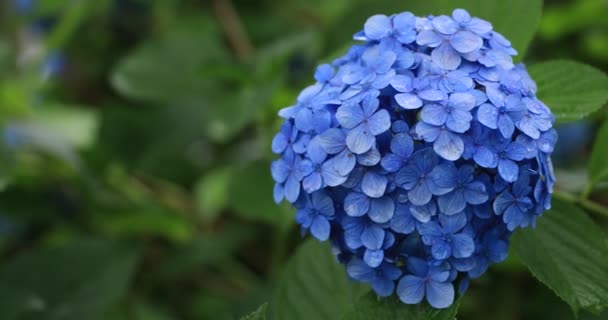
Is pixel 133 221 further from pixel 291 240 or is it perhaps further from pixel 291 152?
pixel 291 152

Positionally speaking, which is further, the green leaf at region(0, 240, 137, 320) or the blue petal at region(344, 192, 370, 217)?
the green leaf at region(0, 240, 137, 320)

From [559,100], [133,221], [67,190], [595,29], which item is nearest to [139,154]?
[133,221]

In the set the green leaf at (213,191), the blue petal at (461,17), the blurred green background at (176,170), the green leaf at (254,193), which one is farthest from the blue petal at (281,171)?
the green leaf at (213,191)

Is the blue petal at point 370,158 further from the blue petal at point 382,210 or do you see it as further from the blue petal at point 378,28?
the blue petal at point 378,28

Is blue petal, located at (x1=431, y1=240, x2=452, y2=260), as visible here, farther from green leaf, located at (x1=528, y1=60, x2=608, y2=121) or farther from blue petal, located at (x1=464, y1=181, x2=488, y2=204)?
green leaf, located at (x1=528, y1=60, x2=608, y2=121)

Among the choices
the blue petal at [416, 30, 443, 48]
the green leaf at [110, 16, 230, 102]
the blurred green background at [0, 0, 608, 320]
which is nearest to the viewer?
the blue petal at [416, 30, 443, 48]

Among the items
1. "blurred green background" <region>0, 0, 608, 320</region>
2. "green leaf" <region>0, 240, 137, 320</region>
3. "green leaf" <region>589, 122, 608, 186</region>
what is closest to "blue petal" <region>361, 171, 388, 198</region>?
"green leaf" <region>589, 122, 608, 186</region>

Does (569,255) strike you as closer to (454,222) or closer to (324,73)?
(454,222)

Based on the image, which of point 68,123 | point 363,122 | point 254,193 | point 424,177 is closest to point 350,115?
A: point 363,122
